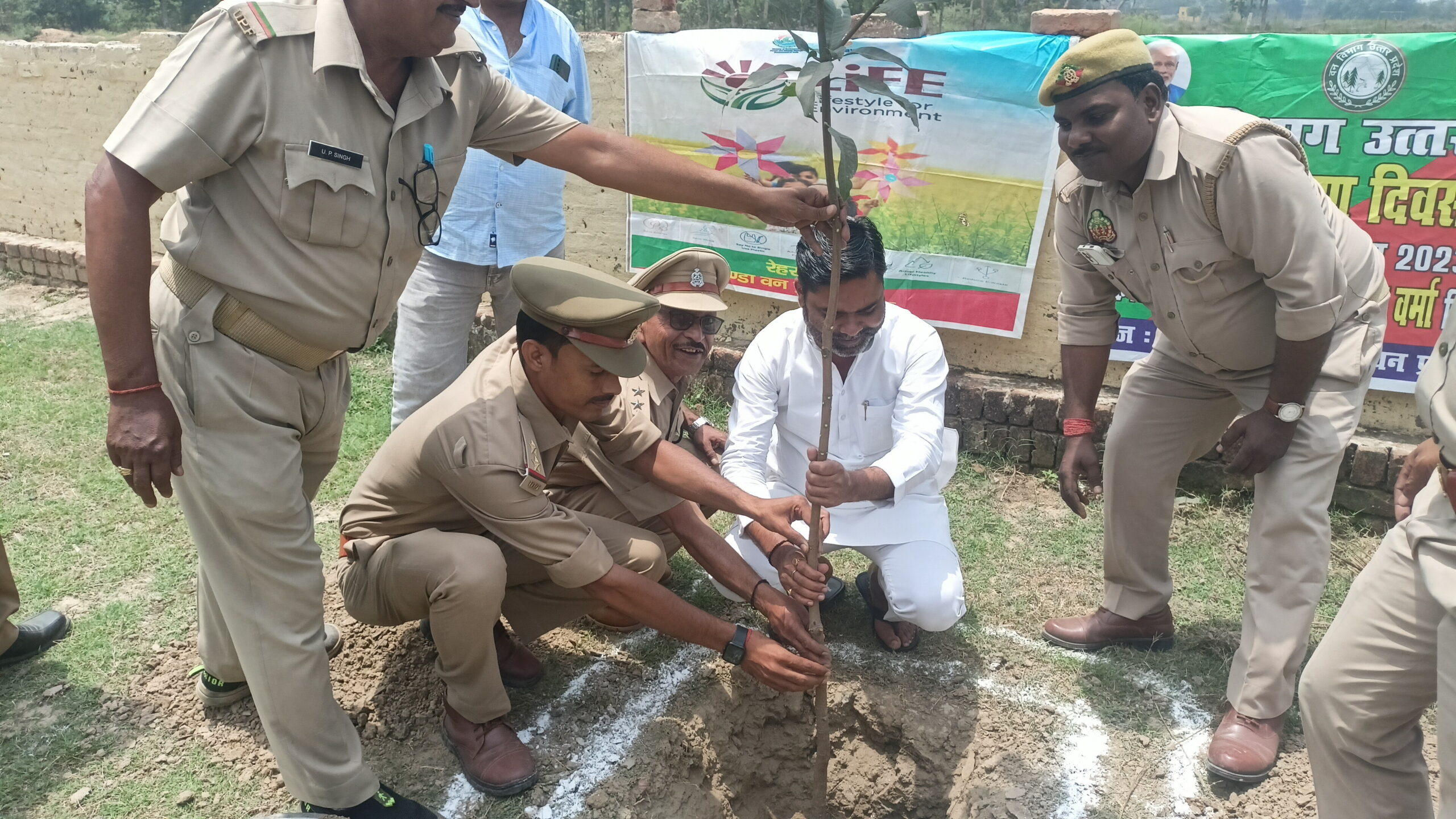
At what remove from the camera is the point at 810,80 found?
2.06 metres

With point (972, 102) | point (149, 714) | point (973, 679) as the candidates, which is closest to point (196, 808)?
point (149, 714)

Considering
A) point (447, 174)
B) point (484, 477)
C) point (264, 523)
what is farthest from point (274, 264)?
point (484, 477)

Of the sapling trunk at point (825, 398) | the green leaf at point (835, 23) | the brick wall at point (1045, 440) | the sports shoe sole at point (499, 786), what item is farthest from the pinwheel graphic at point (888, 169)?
the sports shoe sole at point (499, 786)

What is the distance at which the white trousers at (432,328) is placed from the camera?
407 centimetres

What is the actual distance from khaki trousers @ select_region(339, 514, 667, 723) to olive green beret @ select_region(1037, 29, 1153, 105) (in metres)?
1.98

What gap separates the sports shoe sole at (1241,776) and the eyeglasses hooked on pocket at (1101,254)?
156cm

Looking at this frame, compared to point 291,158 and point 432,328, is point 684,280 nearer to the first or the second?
point 432,328

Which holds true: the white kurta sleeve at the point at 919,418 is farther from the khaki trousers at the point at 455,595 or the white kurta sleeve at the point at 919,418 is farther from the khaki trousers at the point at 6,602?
the khaki trousers at the point at 6,602

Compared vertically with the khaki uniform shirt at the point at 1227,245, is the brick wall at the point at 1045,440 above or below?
below

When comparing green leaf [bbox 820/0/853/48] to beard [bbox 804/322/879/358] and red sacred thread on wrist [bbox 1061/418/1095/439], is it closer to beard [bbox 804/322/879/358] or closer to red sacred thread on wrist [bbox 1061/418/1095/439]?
beard [bbox 804/322/879/358]

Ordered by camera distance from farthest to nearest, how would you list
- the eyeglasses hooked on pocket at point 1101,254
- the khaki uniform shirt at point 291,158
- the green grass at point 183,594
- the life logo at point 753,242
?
the life logo at point 753,242 → the eyeglasses hooked on pocket at point 1101,254 → the green grass at point 183,594 → the khaki uniform shirt at point 291,158

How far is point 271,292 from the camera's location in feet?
7.77

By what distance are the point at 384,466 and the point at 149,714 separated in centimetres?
114

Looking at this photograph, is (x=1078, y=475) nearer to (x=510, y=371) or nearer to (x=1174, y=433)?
(x=1174, y=433)
